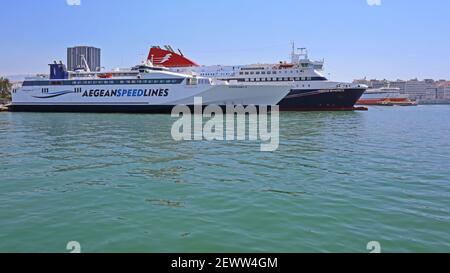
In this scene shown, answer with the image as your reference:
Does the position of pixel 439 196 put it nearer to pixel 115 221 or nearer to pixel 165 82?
pixel 115 221

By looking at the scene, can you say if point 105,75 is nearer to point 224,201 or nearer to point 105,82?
point 105,82

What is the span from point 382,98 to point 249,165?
109 m

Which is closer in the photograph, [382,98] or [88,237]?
[88,237]

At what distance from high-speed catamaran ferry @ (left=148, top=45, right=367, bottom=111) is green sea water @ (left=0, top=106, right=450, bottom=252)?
1417 inches

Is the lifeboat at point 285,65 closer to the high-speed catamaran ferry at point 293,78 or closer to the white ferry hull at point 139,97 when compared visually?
the high-speed catamaran ferry at point 293,78

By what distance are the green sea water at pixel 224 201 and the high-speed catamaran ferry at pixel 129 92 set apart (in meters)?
32.4

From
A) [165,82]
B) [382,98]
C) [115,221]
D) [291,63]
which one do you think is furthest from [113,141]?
[382,98]

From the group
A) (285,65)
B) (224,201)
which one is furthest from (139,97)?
(224,201)

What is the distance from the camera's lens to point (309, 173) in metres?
9.72

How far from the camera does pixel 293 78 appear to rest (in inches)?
2205

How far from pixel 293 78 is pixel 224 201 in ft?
167

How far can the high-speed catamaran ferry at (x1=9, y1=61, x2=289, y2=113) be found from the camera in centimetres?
4516

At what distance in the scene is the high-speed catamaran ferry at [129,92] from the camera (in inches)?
1778

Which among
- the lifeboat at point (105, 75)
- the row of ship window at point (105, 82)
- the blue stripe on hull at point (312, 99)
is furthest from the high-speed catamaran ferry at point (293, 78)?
the lifeboat at point (105, 75)
